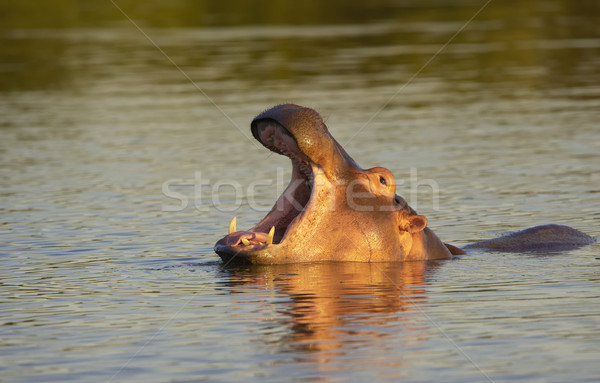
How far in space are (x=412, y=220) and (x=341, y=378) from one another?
3.80m

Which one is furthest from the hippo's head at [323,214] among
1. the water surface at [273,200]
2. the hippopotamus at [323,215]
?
the water surface at [273,200]

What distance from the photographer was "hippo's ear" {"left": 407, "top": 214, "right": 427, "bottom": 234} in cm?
1051

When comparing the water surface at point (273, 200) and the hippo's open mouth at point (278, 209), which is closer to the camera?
the water surface at point (273, 200)

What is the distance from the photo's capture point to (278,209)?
34.4 ft

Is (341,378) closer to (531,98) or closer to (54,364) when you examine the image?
(54,364)

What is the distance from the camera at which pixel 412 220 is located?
10539mm

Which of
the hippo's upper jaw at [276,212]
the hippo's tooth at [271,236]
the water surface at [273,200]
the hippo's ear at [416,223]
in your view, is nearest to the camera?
the water surface at [273,200]

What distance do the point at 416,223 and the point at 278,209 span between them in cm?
125

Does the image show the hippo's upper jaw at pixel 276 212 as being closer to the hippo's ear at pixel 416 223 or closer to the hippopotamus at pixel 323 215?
the hippopotamus at pixel 323 215

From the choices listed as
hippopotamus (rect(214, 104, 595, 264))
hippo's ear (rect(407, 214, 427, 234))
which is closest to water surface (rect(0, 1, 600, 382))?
hippopotamus (rect(214, 104, 595, 264))

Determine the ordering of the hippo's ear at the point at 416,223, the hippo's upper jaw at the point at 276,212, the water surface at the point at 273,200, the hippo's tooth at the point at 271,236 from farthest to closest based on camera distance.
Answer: the hippo's ear at the point at 416,223 < the hippo's tooth at the point at 271,236 < the hippo's upper jaw at the point at 276,212 < the water surface at the point at 273,200

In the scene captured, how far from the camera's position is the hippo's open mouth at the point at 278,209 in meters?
10.0

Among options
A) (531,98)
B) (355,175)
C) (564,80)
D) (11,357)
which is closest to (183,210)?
(355,175)

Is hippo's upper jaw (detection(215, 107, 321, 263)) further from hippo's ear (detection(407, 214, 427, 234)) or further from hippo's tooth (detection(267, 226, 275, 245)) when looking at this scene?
hippo's ear (detection(407, 214, 427, 234))
